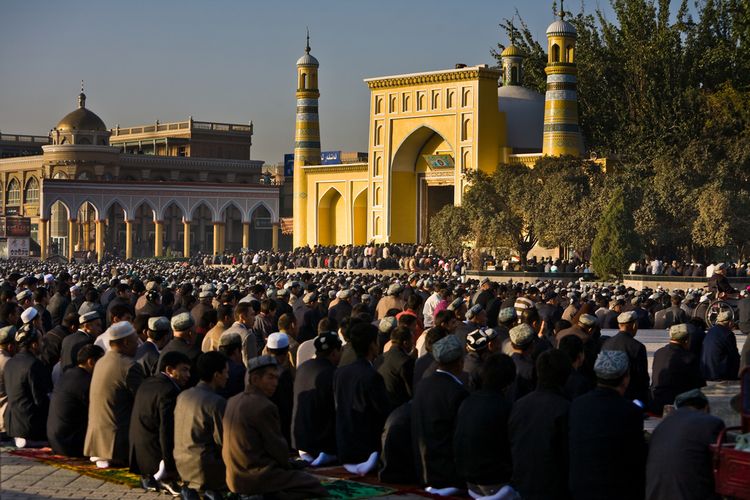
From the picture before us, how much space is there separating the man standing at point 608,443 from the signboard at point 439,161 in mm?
42330

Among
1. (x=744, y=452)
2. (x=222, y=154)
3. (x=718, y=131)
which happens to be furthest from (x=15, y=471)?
(x=222, y=154)

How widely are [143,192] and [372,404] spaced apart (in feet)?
189

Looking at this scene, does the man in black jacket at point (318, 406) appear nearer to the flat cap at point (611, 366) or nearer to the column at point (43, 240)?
the flat cap at point (611, 366)

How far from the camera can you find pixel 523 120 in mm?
49812

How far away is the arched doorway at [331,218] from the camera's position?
55.9 m

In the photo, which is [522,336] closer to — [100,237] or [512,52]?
[512,52]

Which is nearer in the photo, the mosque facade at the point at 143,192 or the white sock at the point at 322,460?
the white sock at the point at 322,460

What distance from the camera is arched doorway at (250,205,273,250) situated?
7412cm

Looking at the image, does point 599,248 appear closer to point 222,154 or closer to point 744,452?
point 744,452

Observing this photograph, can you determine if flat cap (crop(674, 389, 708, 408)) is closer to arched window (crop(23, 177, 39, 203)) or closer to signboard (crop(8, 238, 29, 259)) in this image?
Result: signboard (crop(8, 238, 29, 259))

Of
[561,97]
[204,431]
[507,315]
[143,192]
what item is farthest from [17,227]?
[204,431]

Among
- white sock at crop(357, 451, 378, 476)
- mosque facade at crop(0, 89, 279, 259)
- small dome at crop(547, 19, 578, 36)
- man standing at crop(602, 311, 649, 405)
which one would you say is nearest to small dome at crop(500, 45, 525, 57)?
small dome at crop(547, 19, 578, 36)

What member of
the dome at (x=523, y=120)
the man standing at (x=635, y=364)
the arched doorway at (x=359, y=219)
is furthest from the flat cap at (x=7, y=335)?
the arched doorway at (x=359, y=219)

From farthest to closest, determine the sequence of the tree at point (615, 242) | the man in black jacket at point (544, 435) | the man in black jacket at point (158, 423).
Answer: the tree at point (615, 242), the man in black jacket at point (158, 423), the man in black jacket at point (544, 435)
